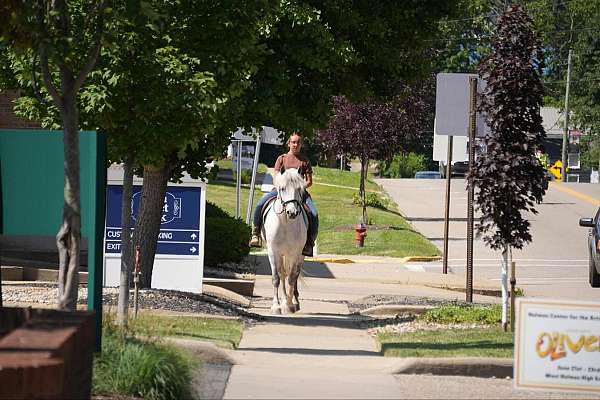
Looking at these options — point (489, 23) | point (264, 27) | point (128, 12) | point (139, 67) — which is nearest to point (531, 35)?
point (264, 27)

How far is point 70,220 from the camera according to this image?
10.4 metres

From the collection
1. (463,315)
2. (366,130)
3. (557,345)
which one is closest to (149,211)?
(463,315)

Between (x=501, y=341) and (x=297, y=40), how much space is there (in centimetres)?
588

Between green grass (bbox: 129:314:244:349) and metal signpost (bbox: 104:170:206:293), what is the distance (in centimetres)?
403

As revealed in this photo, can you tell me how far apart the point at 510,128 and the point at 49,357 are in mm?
9017

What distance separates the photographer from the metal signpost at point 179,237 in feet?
64.1

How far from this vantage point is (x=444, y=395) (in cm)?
1066

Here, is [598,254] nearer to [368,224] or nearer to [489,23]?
[368,224]

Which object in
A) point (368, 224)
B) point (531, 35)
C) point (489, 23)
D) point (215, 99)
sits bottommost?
point (368, 224)

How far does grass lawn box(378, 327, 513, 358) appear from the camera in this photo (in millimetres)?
12617

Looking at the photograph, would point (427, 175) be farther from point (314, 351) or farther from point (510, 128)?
point (314, 351)

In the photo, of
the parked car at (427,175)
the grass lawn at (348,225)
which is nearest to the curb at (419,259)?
the grass lawn at (348,225)

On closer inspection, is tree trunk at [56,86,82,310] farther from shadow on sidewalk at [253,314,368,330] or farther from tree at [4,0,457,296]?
shadow on sidewalk at [253,314,368,330]

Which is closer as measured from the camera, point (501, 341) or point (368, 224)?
point (501, 341)
